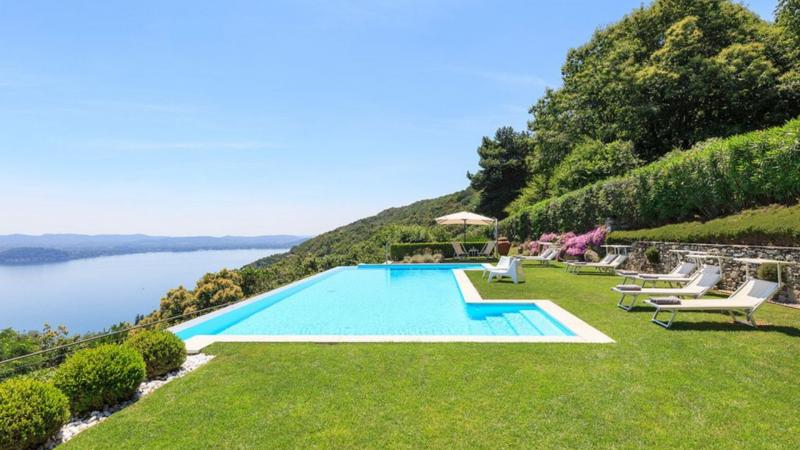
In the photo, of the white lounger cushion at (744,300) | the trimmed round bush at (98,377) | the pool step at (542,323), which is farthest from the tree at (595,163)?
the trimmed round bush at (98,377)

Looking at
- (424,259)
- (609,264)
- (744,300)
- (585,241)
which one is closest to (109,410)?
(744,300)

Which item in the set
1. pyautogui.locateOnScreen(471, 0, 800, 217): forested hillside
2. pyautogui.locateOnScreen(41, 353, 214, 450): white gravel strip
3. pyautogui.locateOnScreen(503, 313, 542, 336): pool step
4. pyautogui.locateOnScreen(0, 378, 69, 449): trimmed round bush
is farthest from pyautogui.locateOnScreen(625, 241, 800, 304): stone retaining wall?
pyautogui.locateOnScreen(471, 0, 800, 217): forested hillside

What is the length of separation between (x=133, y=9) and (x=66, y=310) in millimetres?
17817

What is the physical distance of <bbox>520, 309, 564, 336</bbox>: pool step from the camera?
239 inches

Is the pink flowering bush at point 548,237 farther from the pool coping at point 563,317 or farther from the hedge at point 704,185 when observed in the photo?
the pool coping at point 563,317

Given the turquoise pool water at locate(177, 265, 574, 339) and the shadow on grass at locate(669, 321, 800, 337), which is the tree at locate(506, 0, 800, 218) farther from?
the shadow on grass at locate(669, 321, 800, 337)

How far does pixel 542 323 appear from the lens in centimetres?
668

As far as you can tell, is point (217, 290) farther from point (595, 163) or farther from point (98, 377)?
point (595, 163)

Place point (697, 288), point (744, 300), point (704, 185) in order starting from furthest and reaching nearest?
point (704, 185) < point (697, 288) < point (744, 300)

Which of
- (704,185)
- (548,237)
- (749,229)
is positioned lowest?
(548,237)

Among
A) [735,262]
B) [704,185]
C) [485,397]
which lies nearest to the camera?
[485,397]

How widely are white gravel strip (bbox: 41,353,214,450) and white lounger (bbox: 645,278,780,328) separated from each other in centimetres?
628

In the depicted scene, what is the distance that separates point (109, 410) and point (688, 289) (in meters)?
8.50

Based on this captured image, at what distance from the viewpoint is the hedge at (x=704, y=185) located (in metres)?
7.81
